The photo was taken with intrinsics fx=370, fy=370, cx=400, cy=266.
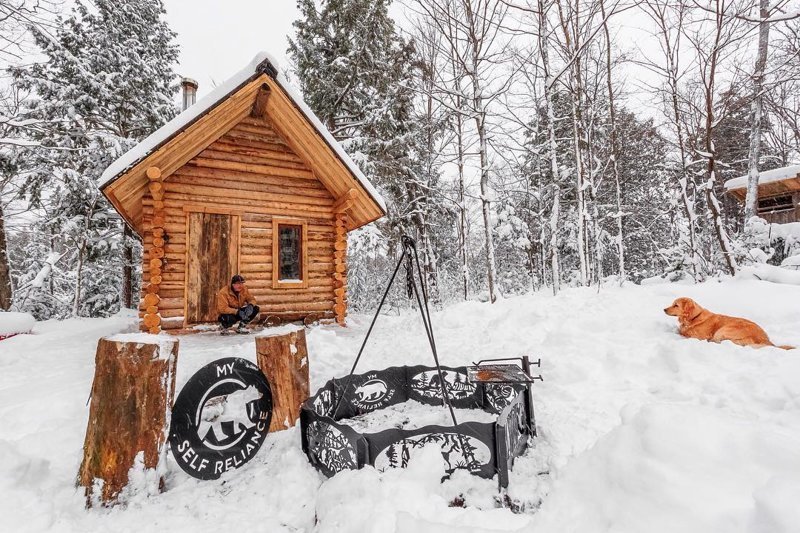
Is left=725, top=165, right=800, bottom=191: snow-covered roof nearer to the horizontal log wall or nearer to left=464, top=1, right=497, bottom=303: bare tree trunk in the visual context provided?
left=464, top=1, right=497, bottom=303: bare tree trunk

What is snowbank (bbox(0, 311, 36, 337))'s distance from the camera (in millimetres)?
8727

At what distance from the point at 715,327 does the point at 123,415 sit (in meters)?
6.42

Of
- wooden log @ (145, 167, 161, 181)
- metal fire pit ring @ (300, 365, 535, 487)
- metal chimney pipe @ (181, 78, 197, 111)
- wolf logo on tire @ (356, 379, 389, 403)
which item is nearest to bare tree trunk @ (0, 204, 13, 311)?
metal chimney pipe @ (181, 78, 197, 111)

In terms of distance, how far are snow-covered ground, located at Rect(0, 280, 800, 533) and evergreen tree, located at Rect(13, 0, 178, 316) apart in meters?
8.99

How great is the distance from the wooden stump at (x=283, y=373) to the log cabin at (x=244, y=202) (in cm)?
556

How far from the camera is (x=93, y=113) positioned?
1328cm

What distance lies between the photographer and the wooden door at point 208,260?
328 inches

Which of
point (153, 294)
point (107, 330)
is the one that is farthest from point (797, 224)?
A: point (107, 330)

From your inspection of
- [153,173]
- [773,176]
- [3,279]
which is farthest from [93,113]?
[773,176]

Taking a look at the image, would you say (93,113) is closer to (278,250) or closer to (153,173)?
(153,173)

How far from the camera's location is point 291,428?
3.64 meters

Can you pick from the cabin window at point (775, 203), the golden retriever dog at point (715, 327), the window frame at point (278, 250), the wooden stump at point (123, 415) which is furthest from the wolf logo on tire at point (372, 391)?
the cabin window at point (775, 203)

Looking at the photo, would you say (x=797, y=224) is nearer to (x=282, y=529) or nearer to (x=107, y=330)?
(x=282, y=529)

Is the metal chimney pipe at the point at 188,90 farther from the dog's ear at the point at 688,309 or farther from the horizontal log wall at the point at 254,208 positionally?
the dog's ear at the point at 688,309
